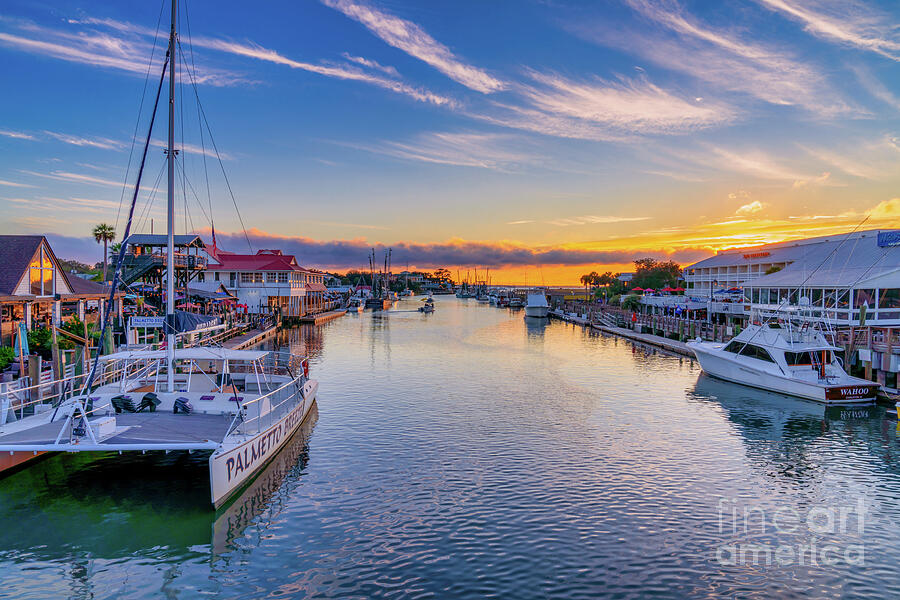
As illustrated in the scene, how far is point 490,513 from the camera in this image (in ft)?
46.5

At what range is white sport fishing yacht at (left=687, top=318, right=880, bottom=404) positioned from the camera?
26672 millimetres

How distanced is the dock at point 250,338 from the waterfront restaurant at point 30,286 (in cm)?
1330

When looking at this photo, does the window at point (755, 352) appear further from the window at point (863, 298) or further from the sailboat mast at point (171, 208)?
the sailboat mast at point (171, 208)

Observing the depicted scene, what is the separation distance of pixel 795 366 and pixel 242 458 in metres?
27.5

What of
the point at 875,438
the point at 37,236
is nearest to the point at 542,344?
the point at 875,438

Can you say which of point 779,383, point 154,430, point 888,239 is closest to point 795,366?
point 779,383

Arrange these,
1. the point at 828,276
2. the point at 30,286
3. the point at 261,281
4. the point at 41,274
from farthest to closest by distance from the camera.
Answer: the point at 261,281 < the point at 828,276 < the point at 41,274 < the point at 30,286

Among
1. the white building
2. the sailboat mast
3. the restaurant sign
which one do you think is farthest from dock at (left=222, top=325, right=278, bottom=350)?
the restaurant sign

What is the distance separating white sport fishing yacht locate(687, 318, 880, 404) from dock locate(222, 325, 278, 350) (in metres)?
38.9

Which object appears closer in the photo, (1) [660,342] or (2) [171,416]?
(2) [171,416]

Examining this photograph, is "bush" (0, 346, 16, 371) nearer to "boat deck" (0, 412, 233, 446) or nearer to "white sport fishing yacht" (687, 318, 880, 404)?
"boat deck" (0, 412, 233, 446)

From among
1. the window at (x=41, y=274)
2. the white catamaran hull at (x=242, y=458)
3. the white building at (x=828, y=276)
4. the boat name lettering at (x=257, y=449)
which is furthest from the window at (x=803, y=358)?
the window at (x=41, y=274)

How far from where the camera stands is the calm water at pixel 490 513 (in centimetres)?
1105

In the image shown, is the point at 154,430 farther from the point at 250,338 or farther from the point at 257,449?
the point at 250,338
